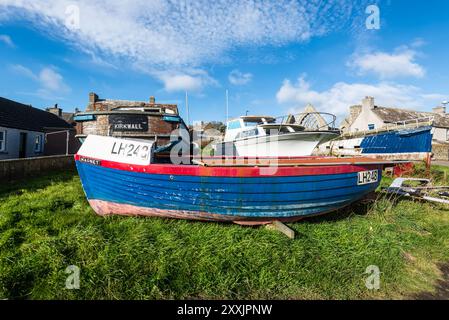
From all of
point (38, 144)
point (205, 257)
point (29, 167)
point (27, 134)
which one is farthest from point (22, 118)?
point (205, 257)

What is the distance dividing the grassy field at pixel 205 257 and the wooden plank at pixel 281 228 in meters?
0.10

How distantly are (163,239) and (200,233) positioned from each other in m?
0.61

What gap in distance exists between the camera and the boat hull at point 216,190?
382 centimetres

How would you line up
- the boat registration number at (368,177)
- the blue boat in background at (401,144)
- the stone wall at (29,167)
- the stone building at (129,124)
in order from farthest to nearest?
1. the blue boat in background at (401,144)
2. the stone building at (129,124)
3. the stone wall at (29,167)
4. the boat registration number at (368,177)

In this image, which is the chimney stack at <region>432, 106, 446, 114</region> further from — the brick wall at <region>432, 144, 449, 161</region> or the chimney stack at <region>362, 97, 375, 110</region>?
the brick wall at <region>432, 144, 449, 161</region>

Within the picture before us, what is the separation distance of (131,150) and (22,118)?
2047cm

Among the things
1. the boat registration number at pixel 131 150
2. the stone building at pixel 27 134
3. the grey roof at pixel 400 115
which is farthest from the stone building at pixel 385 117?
the stone building at pixel 27 134

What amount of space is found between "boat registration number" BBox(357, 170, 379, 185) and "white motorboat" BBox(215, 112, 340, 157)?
390cm

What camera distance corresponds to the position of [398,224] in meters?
4.82

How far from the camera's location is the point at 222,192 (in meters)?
3.87

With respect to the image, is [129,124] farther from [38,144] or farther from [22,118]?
[38,144]

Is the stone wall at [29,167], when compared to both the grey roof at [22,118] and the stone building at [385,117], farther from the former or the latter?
the stone building at [385,117]
